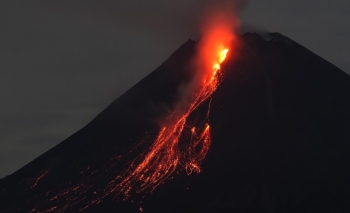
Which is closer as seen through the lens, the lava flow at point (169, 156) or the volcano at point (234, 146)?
the volcano at point (234, 146)

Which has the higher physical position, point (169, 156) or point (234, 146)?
point (169, 156)

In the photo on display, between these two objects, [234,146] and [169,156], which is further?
[169,156]

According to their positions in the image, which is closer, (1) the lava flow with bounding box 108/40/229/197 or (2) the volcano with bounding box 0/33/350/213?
(2) the volcano with bounding box 0/33/350/213
